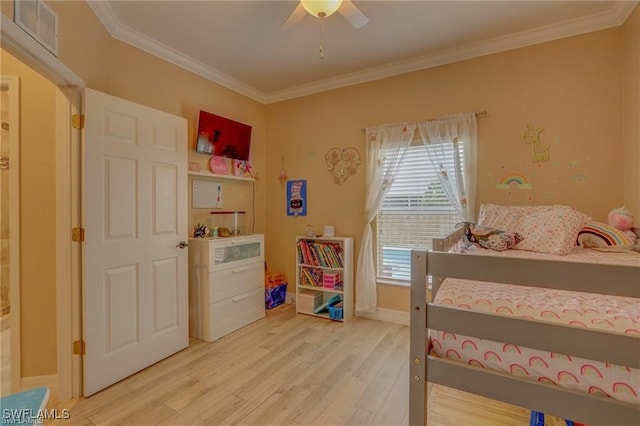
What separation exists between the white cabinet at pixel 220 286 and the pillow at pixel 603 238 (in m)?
2.77

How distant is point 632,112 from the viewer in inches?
80.9

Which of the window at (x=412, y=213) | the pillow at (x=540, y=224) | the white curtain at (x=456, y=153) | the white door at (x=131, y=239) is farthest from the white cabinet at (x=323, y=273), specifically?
the pillow at (x=540, y=224)

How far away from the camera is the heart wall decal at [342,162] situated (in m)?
3.26

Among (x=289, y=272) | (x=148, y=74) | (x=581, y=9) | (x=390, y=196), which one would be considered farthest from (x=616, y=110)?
(x=148, y=74)

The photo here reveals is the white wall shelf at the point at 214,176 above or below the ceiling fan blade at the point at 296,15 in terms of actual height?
below

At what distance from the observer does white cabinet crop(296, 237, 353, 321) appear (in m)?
3.12

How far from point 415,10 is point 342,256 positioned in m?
2.24

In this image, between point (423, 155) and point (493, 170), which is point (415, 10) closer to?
point (423, 155)

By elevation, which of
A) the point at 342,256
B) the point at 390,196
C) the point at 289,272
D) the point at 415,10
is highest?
the point at 415,10

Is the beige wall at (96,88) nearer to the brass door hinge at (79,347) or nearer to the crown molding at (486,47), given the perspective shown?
the brass door hinge at (79,347)

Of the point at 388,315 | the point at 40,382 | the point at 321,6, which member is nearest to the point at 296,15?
the point at 321,6

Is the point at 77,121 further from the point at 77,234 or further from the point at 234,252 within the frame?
the point at 234,252

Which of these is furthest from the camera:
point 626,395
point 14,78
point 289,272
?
point 289,272

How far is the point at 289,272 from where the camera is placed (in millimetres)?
3719
